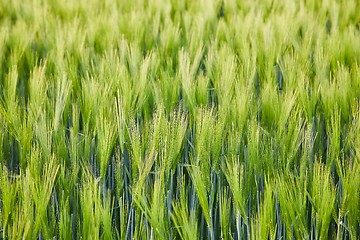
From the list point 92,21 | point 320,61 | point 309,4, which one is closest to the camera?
point 320,61

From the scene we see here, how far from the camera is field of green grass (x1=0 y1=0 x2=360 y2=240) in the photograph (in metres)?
0.81

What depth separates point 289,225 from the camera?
83 centimetres

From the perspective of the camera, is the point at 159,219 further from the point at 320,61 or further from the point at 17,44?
the point at 17,44

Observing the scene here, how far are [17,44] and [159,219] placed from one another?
106 cm

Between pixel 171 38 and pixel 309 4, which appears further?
pixel 309 4

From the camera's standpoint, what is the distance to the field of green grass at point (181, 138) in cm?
81

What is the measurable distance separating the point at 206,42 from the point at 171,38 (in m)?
0.14

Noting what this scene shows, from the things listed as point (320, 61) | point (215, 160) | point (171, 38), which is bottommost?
point (215, 160)

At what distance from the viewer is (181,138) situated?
2.97ft

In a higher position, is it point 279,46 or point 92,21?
point 92,21

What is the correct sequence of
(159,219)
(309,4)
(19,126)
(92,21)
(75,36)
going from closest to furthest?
(159,219)
(19,126)
(75,36)
(92,21)
(309,4)

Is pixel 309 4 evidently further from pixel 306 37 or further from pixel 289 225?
pixel 289 225

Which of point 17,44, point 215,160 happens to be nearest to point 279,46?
point 215,160

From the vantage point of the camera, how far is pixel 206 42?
1.66 meters
